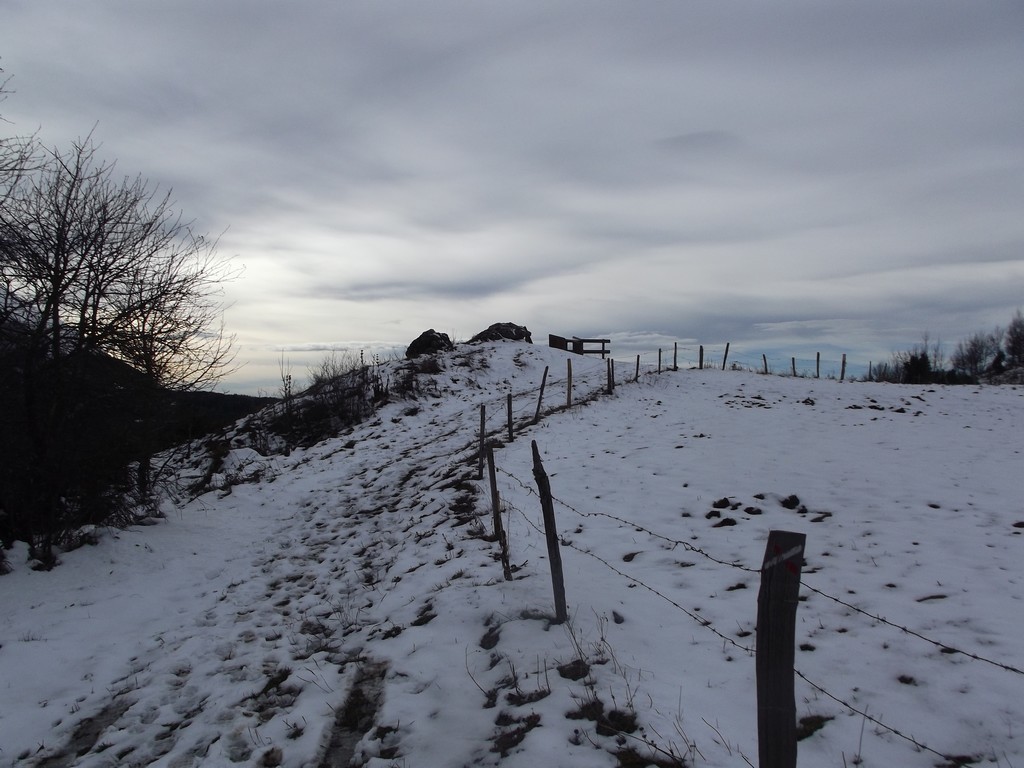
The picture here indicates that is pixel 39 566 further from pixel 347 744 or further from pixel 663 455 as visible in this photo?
pixel 663 455

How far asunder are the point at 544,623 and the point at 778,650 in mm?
3299

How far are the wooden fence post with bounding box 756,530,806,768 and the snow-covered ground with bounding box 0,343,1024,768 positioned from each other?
44.4 inches

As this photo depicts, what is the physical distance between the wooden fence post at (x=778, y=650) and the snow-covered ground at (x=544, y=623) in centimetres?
113

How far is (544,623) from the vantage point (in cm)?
546

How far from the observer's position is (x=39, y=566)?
814 centimetres

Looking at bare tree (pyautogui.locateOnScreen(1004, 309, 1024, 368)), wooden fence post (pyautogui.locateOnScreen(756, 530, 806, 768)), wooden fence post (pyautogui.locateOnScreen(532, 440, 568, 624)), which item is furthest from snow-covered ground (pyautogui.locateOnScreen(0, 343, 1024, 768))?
bare tree (pyautogui.locateOnScreen(1004, 309, 1024, 368))

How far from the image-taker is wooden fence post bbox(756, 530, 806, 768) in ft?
8.07

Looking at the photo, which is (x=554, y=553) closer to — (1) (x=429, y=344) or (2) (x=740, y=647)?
(2) (x=740, y=647)

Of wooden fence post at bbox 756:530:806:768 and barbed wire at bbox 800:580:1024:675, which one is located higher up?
wooden fence post at bbox 756:530:806:768

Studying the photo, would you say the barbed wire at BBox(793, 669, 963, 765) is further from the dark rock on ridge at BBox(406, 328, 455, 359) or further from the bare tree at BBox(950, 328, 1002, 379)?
the bare tree at BBox(950, 328, 1002, 379)

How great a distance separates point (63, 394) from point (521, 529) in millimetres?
7318

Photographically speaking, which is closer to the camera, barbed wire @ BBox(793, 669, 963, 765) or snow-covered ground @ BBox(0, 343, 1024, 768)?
barbed wire @ BBox(793, 669, 963, 765)

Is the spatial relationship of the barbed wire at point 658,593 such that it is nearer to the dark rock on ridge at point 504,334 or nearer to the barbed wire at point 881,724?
the barbed wire at point 881,724

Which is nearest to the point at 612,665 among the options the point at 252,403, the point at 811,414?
the point at 811,414
